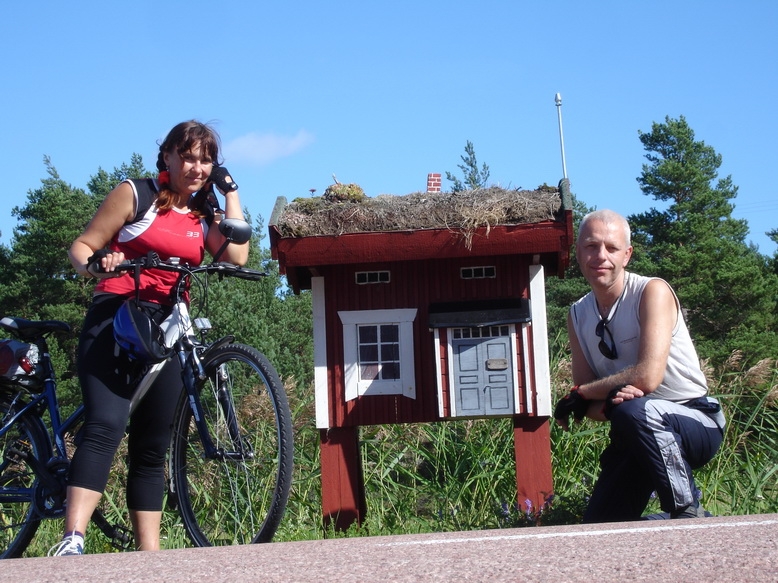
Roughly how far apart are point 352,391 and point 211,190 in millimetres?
2490

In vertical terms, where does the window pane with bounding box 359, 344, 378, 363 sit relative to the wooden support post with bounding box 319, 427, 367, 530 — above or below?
above

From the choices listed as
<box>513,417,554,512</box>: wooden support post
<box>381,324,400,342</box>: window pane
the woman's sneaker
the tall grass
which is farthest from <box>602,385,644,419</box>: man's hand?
<box>381,324,400,342</box>: window pane

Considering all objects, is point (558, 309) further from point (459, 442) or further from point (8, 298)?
point (459, 442)

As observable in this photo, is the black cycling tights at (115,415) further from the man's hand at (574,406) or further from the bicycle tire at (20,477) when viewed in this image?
the man's hand at (574,406)

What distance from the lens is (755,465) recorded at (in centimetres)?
601

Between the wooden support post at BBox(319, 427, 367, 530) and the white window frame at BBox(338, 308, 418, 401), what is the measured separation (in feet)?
1.01

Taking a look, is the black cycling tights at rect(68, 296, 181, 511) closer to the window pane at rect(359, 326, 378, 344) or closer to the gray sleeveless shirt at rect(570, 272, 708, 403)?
the gray sleeveless shirt at rect(570, 272, 708, 403)

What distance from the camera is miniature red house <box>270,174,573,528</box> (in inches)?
232

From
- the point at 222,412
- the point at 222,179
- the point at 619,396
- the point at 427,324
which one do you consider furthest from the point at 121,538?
the point at 427,324

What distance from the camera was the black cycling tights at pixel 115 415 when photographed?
3527 mm

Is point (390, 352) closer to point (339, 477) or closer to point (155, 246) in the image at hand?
point (339, 477)

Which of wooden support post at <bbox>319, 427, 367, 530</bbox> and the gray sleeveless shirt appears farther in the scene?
wooden support post at <bbox>319, 427, 367, 530</bbox>

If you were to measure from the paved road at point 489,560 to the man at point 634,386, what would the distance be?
0.77m

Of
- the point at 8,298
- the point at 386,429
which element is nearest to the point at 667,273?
the point at 8,298
